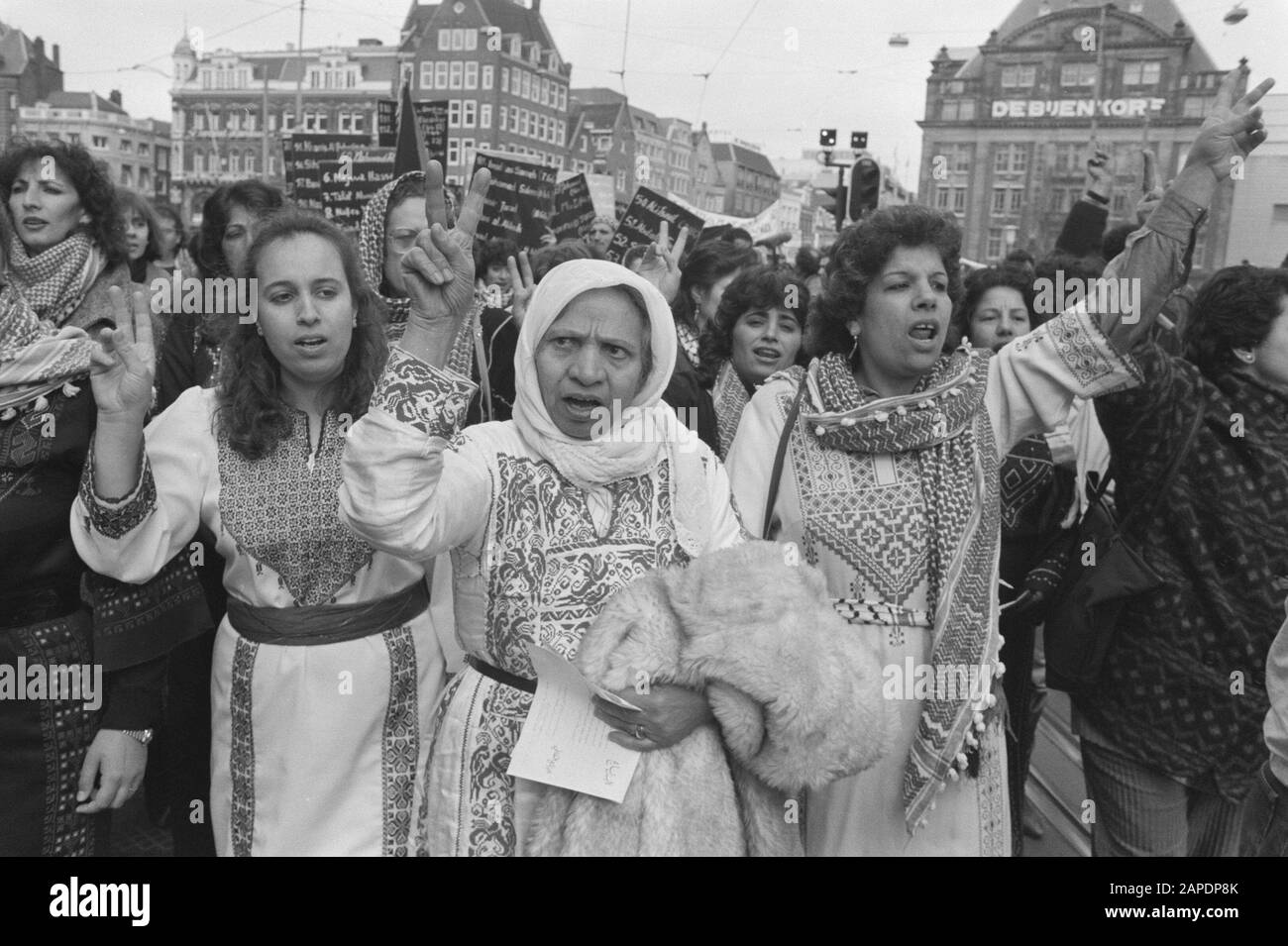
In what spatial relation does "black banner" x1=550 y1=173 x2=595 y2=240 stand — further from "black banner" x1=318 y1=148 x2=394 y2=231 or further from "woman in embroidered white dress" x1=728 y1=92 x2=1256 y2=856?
"woman in embroidered white dress" x1=728 y1=92 x2=1256 y2=856

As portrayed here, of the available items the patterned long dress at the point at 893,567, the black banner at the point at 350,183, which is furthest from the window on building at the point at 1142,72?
the patterned long dress at the point at 893,567

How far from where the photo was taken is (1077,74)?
190 ft

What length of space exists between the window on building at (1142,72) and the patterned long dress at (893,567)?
6115 cm

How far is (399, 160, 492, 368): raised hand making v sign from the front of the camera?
6.59 feet

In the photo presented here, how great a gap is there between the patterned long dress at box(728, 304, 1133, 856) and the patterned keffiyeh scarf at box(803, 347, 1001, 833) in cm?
2

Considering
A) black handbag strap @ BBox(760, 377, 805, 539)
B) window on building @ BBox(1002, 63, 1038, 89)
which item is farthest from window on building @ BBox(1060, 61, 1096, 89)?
black handbag strap @ BBox(760, 377, 805, 539)

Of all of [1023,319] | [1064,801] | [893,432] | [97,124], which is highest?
[97,124]

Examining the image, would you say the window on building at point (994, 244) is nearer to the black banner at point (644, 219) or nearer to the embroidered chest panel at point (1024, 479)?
the black banner at point (644, 219)

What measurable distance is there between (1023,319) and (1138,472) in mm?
1436

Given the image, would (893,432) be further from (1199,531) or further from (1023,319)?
(1023,319)

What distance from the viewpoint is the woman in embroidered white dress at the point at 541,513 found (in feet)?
6.72

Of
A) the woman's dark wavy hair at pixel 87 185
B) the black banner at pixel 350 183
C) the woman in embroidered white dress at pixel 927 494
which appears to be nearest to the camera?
the woman in embroidered white dress at pixel 927 494

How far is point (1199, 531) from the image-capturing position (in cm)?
302
